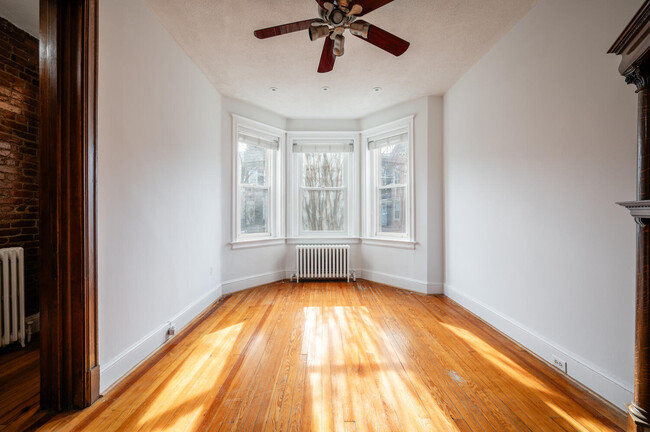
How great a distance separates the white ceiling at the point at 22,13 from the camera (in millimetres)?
2293

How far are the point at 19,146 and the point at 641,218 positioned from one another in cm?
Answer: 434

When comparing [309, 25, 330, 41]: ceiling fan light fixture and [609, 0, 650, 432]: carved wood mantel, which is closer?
[609, 0, 650, 432]: carved wood mantel

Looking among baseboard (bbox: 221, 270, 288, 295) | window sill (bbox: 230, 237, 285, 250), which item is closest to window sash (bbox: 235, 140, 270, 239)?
window sill (bbox: 230, 237, 285, 250)

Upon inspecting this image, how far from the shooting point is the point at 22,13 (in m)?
2.40

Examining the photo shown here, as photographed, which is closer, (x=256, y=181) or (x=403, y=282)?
(x=403, y=282)

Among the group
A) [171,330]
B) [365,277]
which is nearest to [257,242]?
[365,277]

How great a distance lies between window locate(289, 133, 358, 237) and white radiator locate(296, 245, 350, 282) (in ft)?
1.13

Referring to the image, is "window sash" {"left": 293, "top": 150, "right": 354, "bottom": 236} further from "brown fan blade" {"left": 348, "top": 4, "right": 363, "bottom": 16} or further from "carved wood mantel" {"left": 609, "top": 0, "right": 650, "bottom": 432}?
"carved wood mantel" {"left": 609, "top": 0, "right": 650, "bottom": 432}

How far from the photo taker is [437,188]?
4164 millimetres

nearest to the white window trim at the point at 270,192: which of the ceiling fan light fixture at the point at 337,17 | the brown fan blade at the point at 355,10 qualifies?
the ceiling fan light fixture at the point at 337,17

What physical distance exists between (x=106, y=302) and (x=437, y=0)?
3212mm

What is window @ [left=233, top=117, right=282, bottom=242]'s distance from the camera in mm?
4391

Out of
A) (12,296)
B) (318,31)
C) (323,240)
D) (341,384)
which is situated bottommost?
(341,384)

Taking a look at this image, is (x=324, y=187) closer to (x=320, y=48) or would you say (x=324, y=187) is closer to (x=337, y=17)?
(x=320, y=48)
